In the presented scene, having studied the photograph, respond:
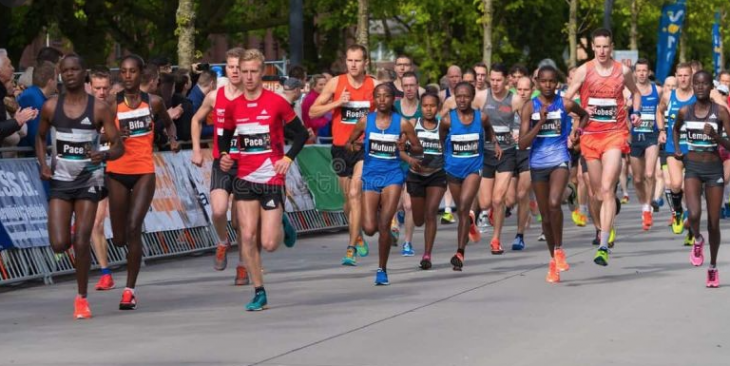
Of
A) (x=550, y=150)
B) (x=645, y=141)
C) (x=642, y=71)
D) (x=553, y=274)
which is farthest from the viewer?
(x=645, y=141)

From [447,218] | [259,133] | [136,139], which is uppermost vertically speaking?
[259,133]

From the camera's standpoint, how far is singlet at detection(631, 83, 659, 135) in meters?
21.4

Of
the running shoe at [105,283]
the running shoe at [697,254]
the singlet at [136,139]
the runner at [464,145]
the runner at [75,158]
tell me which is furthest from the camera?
the runner at [464,145]

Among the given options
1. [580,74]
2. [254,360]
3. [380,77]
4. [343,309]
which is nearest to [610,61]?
[580,74]

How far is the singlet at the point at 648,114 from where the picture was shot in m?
21.4

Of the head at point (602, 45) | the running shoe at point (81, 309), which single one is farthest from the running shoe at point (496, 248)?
the running shoe at point (81, 309)

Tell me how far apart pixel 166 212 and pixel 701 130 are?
5.53 metres

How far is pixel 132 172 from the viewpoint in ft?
41.1

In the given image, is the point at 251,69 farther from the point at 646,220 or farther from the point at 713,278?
the point at 646,220

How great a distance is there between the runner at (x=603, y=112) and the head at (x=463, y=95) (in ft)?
3.12

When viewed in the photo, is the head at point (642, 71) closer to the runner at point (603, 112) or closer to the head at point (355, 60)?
the runner at point (603, 112)

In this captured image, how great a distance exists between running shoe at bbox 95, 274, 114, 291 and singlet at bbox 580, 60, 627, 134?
177 inches

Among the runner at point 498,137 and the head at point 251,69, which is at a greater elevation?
the head at point 251,69

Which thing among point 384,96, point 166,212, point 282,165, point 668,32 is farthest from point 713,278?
point 668,32
